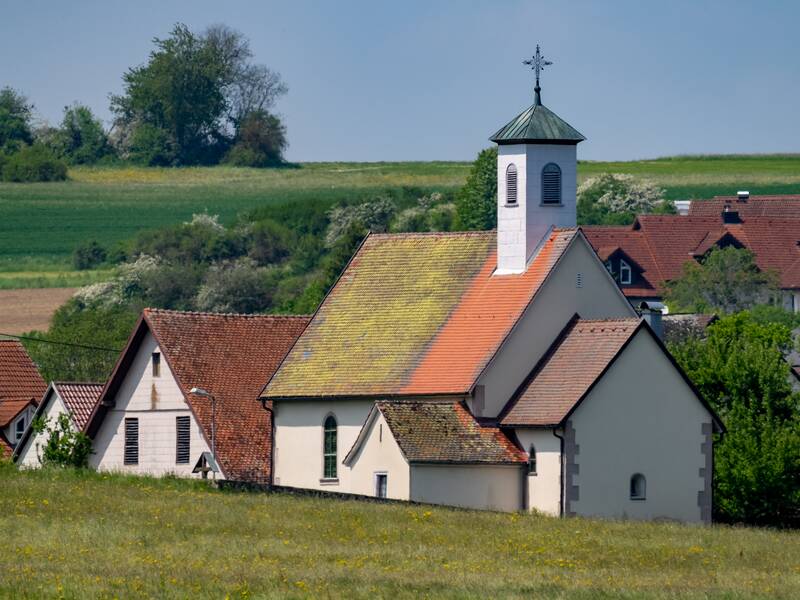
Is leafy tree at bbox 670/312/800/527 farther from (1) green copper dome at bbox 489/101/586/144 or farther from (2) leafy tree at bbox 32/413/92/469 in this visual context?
(2) leafy tree at bbox 32/413/92/469

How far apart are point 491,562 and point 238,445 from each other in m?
27.4

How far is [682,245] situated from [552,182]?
7294cm

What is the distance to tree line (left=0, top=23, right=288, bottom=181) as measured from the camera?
634ft

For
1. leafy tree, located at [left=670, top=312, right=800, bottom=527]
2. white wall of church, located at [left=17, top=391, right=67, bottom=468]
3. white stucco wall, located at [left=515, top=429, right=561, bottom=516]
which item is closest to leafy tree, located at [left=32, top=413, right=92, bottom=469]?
white wall of church, located at [left=17, top=391, right=67, bottom=468]

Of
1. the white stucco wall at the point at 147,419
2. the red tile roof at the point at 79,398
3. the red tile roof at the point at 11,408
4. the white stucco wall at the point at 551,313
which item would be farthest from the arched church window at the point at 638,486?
the red tile roof at the point at 11,408

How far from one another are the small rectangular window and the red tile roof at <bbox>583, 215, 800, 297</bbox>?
2755 inches

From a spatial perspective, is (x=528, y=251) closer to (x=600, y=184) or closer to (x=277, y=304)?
(x=277, y=304)

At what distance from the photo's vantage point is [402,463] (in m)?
62.8

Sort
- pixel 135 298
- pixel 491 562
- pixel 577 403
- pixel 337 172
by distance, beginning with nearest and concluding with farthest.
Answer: pixel 491 562
pixel 577 403
pixel 135 298
pixel 337 172

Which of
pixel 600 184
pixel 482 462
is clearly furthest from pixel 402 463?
pixel 600 184

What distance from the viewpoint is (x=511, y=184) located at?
67938 millimetres

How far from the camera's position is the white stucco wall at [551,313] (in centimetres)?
6494

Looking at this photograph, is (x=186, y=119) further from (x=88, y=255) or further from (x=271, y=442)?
(x=271, y=442)

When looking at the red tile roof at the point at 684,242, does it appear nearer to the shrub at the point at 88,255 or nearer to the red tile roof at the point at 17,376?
the shrub at the point at 88,255
